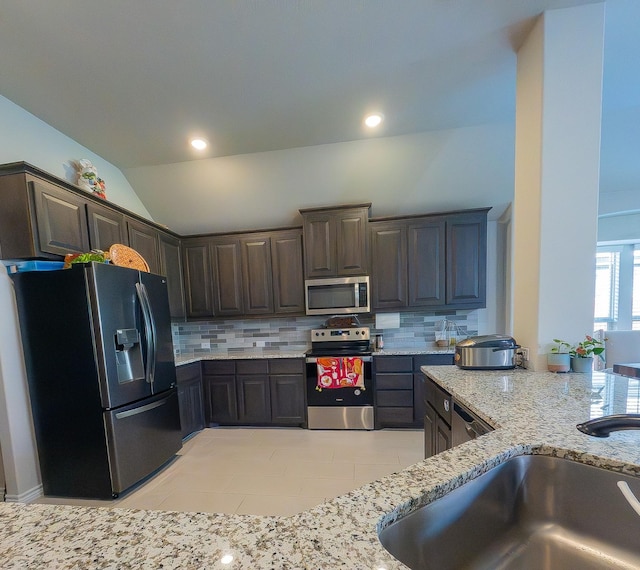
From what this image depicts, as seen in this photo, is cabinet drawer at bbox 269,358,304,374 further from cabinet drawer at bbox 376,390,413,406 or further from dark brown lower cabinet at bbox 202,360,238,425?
cabinet drawer at bbox 376,390,413,406

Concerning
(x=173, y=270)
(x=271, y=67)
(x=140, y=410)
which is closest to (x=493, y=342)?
(x=271, y=67)

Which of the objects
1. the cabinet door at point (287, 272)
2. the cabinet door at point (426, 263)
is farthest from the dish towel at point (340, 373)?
the cabinet door at point (426, 263)

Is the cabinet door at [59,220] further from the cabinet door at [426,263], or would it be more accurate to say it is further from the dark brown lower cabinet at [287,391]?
the cabinet door at [426,263]

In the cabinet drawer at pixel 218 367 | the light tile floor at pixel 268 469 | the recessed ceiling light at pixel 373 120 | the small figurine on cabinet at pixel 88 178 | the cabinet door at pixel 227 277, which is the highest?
the recessed ceiling light at pixel 373 120

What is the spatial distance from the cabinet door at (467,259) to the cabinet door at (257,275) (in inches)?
82.8

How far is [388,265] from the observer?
3076 mm

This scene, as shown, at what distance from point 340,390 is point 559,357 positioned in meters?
1.95

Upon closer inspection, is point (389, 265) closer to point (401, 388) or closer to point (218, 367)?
point (401, 388)

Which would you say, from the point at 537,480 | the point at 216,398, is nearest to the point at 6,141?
the point at 216,398

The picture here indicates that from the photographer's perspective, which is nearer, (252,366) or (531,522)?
(531,522)

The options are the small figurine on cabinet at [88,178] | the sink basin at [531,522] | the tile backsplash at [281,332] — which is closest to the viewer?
the sink basin at [531,522]

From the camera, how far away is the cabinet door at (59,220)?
1.82 meters

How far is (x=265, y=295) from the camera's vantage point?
3.29 m

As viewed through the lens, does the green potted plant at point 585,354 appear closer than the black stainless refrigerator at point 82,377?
Yes
